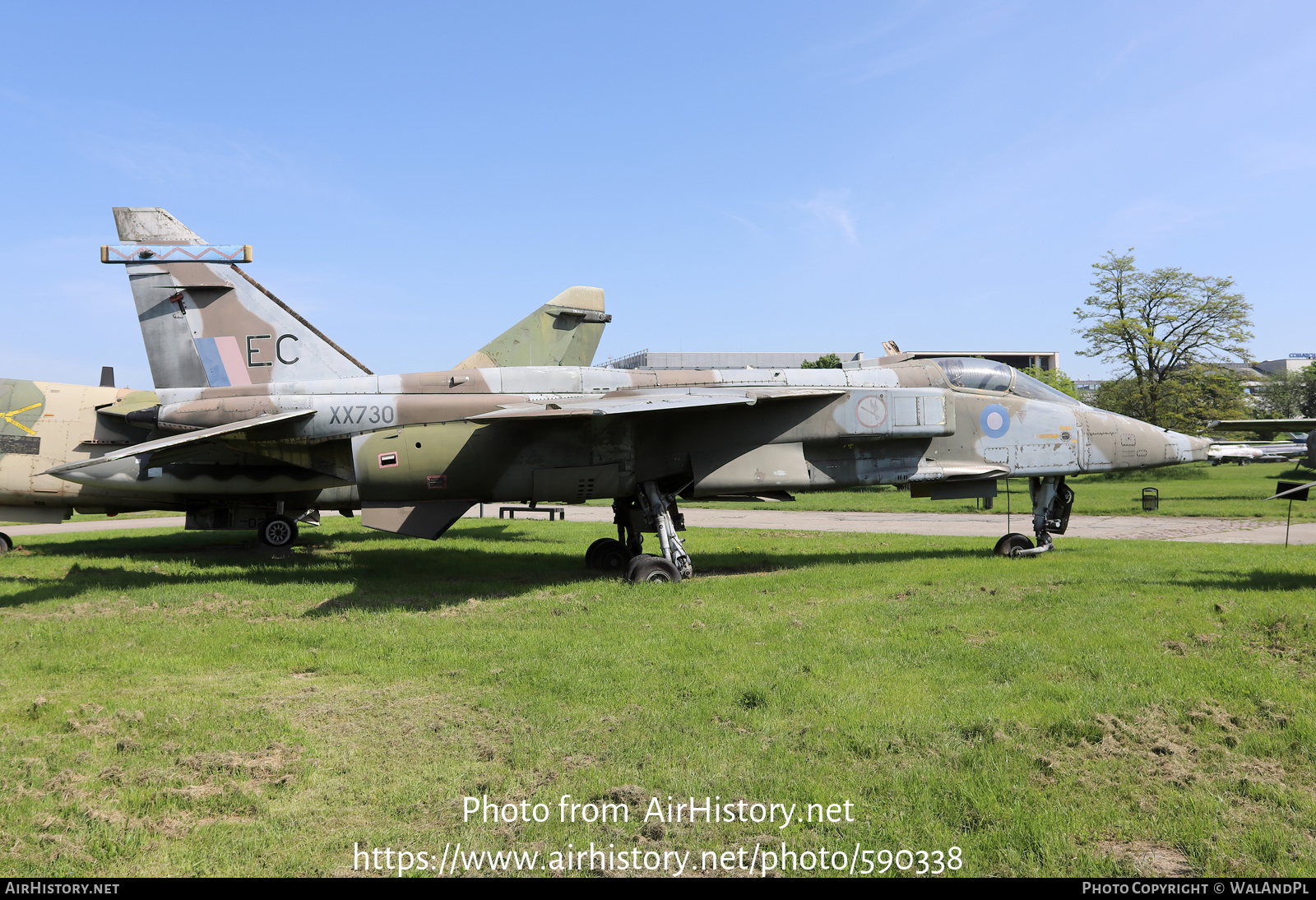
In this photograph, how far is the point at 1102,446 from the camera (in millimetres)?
13039

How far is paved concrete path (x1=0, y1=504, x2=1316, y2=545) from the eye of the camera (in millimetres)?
17156

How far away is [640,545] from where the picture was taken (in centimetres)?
1363

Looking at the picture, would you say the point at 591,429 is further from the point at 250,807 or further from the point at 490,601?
the point at 250,807

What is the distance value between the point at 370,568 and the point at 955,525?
46.1ft

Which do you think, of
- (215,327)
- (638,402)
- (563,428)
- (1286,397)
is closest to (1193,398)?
(638,402)

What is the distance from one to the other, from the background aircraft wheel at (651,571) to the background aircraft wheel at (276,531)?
8.99m

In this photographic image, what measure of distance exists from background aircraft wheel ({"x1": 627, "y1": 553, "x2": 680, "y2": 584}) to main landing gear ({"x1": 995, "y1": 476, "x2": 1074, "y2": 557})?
18.9ft

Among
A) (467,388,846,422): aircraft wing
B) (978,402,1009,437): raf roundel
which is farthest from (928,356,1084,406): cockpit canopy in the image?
(467,388,846,422): aircraft wing

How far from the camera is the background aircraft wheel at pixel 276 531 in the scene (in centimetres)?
1633

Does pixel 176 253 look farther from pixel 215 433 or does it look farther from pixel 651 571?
pixel 651 571

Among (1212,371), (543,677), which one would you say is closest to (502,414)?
(543,677)

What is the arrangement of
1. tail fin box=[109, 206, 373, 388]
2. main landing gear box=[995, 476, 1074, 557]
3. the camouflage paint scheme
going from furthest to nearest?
the camouflage paint scheme, tail fin box=[109, 206, 373, 388], main landing gear box=[995, 476, 1074, 557]

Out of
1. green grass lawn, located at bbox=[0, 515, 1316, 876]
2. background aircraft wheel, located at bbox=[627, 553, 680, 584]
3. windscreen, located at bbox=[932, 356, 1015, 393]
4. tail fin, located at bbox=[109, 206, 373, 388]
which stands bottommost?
green grass lawn, located at bbox=[0, 515, 1316, 876]

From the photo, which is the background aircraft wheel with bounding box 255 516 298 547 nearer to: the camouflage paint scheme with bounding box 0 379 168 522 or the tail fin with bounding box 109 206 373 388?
the camouflage paint scheme with bounding box 0 379 168 522
